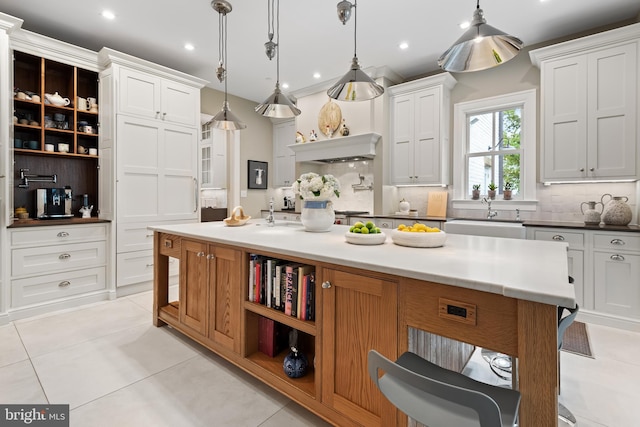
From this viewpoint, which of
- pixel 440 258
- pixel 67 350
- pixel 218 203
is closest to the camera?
pixel 440 258

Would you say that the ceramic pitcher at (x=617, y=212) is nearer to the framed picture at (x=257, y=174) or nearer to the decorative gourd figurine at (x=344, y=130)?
the decorative gourd figurine at (x=344, y=130)

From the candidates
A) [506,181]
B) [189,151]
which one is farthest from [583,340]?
[189,151]

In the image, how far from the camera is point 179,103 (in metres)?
4.12

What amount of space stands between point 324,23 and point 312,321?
315 cm

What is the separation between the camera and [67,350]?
239 centimetres

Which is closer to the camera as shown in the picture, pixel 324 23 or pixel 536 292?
pixel 536 292

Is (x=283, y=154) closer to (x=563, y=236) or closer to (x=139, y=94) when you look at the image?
(x=139, y=94)

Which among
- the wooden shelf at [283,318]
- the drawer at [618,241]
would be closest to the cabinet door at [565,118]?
the drawer at [618,241]

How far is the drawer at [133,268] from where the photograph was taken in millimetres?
3625

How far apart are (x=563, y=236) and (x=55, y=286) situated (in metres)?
5.18

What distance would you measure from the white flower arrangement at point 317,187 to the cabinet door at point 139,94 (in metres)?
2.64

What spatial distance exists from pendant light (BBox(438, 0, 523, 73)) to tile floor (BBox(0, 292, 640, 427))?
6.41ft

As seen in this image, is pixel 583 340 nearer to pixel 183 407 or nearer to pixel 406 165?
pixel 406 165

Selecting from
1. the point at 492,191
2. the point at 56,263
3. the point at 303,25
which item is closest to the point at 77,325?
the point at 56,263
